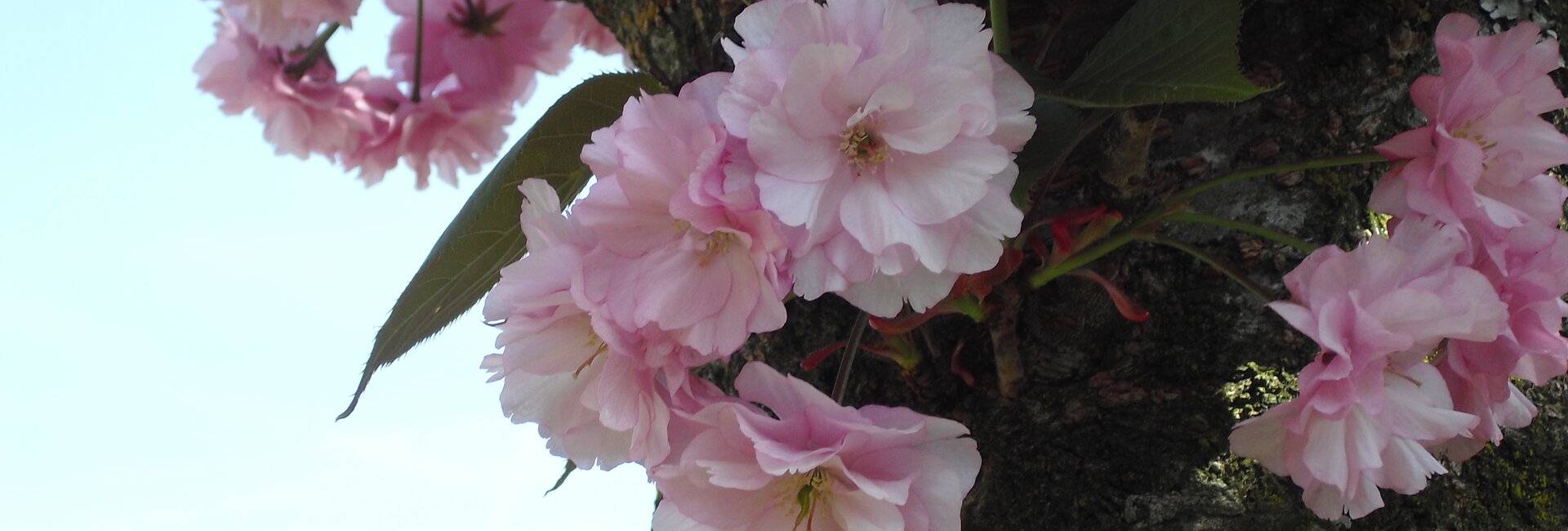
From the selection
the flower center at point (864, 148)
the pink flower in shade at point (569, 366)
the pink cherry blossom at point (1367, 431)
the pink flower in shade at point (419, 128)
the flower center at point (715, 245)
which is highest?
the flower center at point (864, 148)

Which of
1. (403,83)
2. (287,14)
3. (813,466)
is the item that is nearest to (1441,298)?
(813,466)

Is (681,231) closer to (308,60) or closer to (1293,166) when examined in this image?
(1293,166)

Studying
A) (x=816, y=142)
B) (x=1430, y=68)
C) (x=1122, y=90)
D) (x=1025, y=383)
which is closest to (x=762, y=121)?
(x=816, y=142)

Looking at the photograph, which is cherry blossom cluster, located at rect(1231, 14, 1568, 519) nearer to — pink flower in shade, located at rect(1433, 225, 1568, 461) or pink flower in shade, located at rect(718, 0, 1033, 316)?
pink flower in shade, located at rect(1433, 225, 1568, 461)

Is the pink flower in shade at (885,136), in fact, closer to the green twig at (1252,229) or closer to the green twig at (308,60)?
the green twig at (1252,229)

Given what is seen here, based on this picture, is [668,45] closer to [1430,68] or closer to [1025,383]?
[1025,383]

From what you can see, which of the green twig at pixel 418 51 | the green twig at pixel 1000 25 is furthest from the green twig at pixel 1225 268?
the green twig at pixel 418 51

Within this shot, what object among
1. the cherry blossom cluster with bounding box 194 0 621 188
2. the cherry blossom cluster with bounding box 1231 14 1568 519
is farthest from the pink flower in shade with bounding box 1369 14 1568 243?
the cherry blossom cluster with bounding box 194 0 621 188
